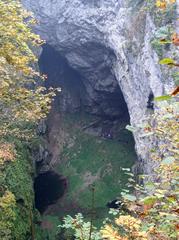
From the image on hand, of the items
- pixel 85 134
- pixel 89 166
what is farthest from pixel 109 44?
pixel 89 166

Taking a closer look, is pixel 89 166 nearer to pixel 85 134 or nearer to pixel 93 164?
pixel 93 164

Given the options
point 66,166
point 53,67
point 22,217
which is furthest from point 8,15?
point 53,67

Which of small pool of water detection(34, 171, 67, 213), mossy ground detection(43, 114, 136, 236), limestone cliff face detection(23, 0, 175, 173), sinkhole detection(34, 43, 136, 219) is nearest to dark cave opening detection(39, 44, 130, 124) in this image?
sinkhole detection(34, 43, 136, 219)

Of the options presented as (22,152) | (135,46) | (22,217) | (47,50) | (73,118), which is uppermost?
(47,50)

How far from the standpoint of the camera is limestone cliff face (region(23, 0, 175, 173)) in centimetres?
1938

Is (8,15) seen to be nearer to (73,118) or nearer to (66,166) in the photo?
(66,166)

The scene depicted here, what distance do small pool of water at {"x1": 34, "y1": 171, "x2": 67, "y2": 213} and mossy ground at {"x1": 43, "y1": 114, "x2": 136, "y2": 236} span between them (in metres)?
0.50

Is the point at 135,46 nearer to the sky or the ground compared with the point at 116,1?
nearer to the ground

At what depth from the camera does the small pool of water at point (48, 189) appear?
24484mm

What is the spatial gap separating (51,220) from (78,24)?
48.0 feet

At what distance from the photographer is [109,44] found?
954 inches

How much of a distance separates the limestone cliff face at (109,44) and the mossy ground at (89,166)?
391 cm

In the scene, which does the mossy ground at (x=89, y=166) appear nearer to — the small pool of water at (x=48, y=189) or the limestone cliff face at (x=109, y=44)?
the small pool of water at (x=48, y=189)

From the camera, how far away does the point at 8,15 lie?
823 centimetres
